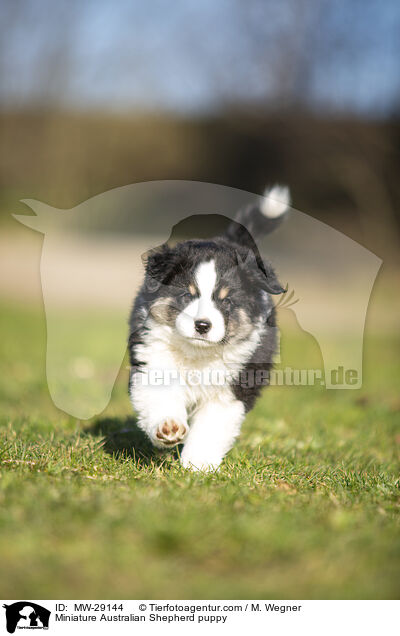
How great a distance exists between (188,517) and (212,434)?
3.13 feet

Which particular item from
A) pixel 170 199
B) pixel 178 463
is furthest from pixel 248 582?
pixel 170 199

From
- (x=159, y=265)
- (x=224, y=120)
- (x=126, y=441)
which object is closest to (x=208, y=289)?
(x=159, y=265)

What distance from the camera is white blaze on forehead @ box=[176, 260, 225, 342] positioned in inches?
117

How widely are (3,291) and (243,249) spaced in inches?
373

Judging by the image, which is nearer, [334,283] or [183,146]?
[334,283]

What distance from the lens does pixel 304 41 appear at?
10.0 metres

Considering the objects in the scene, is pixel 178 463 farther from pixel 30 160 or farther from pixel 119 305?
pixel 30 160

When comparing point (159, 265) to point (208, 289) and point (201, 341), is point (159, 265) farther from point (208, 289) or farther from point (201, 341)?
point (201, 341)

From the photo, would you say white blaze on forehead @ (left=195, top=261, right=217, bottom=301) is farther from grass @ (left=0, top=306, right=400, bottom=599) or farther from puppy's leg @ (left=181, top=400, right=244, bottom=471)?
grass @ (left=0, top=306, right=400, bottom=599)
